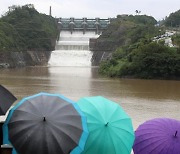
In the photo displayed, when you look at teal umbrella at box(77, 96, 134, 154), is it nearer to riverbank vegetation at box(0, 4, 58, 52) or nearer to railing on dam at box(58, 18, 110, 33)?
riverbank vegetation at box(0, 4, 58, 52)

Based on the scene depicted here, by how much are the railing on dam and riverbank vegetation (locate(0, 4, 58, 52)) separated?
3320 mm

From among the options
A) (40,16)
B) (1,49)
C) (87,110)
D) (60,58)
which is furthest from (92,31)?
(87,110)

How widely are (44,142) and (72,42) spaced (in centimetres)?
5826

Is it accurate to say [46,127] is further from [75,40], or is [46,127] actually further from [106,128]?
[75,40]

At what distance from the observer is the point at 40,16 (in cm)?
6919

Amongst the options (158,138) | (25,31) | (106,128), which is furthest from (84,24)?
(106,128)

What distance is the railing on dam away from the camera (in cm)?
6925

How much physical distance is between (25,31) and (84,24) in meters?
15.6

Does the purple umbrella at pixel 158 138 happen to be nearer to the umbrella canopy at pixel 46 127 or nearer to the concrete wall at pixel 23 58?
the umbrella canopy at pixel 46 127

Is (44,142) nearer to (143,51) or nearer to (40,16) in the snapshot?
(143,51)

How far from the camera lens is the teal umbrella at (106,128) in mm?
3791

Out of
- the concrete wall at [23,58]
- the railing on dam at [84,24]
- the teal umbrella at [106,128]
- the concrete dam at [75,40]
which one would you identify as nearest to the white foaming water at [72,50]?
the concrete dam at [75,40]

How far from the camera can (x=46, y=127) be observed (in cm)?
354

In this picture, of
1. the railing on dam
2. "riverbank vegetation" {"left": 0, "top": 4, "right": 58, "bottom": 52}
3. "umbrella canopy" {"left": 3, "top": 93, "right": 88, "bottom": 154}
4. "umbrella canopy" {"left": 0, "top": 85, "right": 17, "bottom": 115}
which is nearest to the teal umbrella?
"umbrella canopy" {"left": 3, "top": 93, "right": 88, "bottom": 154}
